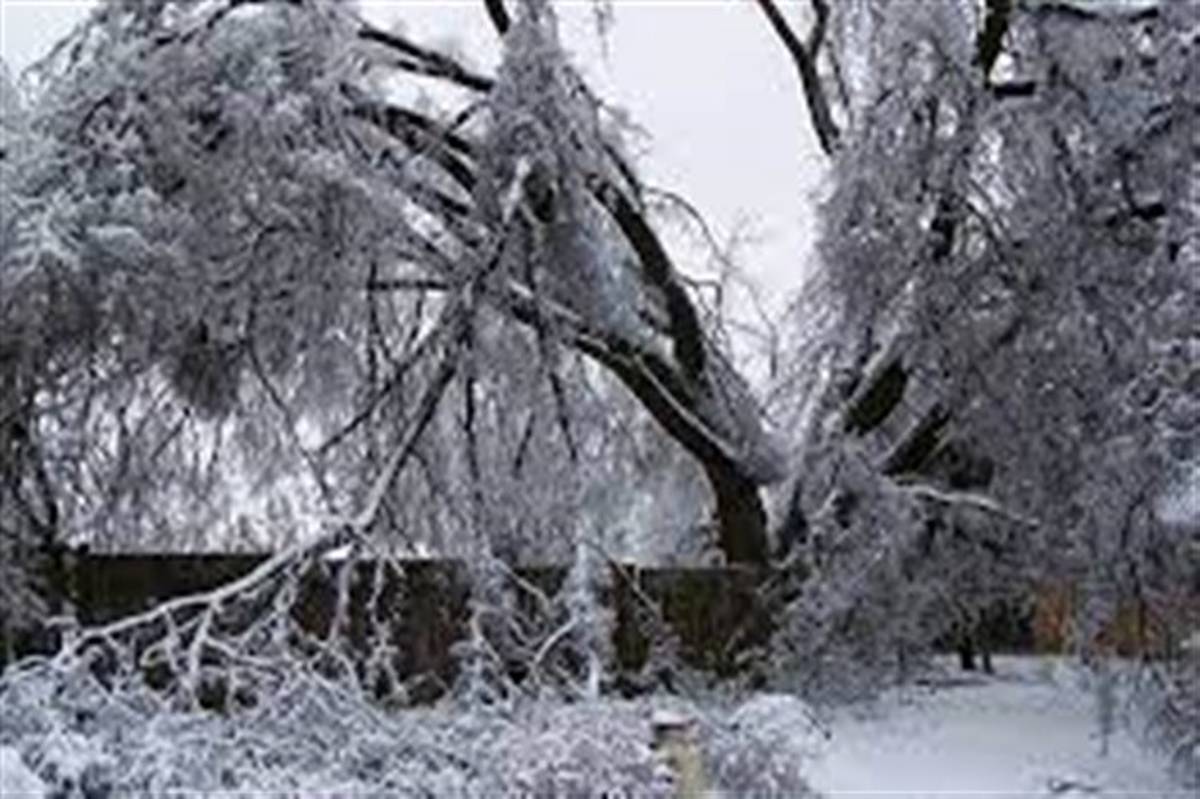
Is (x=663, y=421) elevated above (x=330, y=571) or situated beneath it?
elevated above

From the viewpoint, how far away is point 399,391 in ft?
48.0

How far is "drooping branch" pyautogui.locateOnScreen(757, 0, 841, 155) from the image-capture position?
661 inches

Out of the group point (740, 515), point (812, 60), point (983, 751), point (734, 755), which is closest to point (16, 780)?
point (734, 755)

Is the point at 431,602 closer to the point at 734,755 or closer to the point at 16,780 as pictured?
the point at 734,755

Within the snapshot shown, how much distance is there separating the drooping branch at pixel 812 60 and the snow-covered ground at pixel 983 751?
4.23m

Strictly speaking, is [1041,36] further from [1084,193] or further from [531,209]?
[531,209]

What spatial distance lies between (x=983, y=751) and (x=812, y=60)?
6.13 metres

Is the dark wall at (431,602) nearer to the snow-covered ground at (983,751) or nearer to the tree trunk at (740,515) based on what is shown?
the tree trunk at (740,515)

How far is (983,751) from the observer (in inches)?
515

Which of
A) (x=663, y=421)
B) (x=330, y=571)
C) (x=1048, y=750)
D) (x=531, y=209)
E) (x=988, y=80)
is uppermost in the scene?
(x=988, y=80)

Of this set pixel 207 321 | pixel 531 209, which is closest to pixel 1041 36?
pixel 531 209

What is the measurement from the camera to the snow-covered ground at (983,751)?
12.1 meters

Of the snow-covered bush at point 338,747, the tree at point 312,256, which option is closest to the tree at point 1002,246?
the tree at point 312,256

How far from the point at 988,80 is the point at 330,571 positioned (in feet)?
16.4
